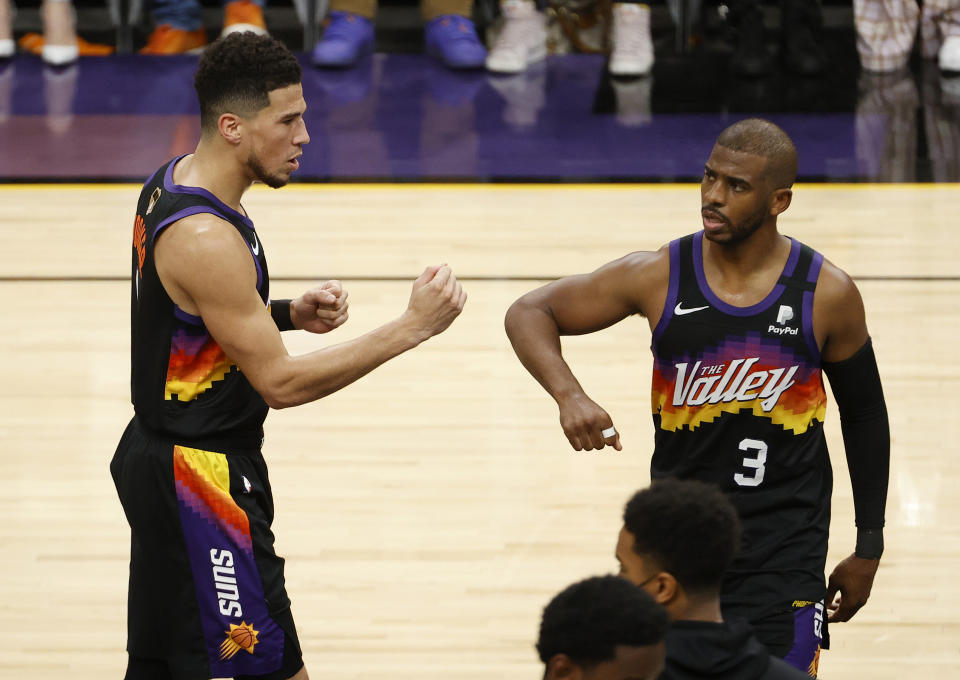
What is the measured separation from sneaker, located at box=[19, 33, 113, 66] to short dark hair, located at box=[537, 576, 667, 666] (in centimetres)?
756

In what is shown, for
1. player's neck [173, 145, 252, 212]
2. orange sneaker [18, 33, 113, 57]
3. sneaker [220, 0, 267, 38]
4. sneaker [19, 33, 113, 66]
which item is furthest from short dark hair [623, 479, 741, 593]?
orange sneaker [18, 33, 113, 57]

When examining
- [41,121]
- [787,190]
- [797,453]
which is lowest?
[41,121]

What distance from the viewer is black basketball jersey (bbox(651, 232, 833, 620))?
2.54 meters

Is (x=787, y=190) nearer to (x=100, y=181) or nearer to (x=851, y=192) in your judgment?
(x=851, y=192)

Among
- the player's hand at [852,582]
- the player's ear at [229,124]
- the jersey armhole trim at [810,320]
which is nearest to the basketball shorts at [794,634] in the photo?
the player's hand at [852,582]

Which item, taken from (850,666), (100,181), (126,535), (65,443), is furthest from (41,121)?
(850,666)

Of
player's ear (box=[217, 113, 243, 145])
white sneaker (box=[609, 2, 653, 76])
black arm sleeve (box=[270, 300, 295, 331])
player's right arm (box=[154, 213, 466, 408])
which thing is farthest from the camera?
white sneaker (box=[609, 2, 653, 76])

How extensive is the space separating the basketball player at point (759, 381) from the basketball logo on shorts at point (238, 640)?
2.39 feet

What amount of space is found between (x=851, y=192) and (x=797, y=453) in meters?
4.23

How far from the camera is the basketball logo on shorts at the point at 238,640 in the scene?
2.69 meters

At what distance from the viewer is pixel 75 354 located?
5078mm

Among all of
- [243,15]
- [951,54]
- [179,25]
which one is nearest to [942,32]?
[951,54]

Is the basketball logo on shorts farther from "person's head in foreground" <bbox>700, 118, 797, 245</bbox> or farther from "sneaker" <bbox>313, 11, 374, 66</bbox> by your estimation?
"sneaker" <bbox>313, 11, 374, 66</bbox>

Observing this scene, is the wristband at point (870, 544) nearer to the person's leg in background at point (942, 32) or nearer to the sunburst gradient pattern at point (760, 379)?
the sunburst gradient pattern at point (760, 379)
